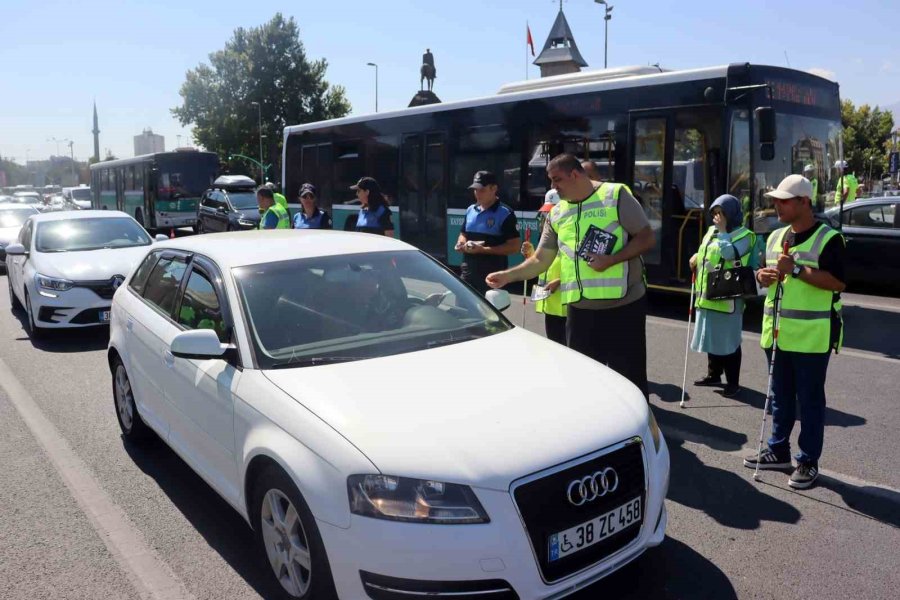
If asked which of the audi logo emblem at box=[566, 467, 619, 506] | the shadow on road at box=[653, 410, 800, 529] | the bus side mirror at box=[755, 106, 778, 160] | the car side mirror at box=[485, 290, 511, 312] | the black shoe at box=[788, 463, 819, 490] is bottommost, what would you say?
the shadow on road at box=[653, 410, 800, 529]

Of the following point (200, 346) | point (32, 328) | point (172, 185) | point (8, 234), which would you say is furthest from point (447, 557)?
point (172, 185)

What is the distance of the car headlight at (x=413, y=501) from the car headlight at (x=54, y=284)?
7100mm

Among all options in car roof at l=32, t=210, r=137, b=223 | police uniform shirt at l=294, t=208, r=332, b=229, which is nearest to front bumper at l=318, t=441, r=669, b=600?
police uniform shirt at l=294, t=208, r=332, b=229

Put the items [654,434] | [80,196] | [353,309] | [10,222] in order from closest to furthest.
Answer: [654,434] < [353,309] < [10,222] < [80,196]

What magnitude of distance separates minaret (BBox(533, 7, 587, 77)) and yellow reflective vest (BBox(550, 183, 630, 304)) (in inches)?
2111

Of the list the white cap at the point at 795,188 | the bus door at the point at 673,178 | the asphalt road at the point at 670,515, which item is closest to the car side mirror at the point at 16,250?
the asphalt road at the point at 670,515

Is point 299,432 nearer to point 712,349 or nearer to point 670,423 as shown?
point 670,423

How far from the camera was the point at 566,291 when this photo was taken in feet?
15.6

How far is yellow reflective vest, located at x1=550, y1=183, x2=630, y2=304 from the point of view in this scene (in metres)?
4.55

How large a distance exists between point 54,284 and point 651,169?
23.8 feet

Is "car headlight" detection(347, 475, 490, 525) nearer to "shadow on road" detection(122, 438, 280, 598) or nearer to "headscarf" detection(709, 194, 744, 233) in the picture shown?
"shadow on road" detection(122, 438, 280, 598)

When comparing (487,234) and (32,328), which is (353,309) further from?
(32,328)

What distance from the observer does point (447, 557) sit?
Result: 2.54 meters

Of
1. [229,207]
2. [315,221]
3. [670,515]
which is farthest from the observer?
[229,207]
